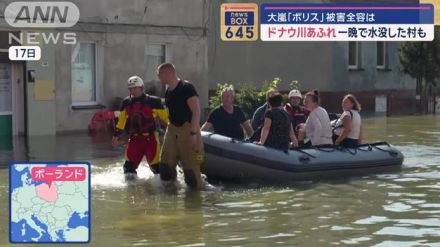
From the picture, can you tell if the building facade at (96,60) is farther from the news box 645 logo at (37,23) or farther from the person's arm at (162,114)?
the person's arm at (162,114)

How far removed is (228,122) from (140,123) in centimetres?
155

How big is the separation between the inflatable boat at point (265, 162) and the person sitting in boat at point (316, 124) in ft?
0.87

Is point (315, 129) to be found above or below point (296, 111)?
below

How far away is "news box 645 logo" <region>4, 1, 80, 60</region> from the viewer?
1877cm

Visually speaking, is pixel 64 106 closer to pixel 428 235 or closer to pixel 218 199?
pixel 218 199

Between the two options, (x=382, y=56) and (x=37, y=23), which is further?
(x=382, y=56)

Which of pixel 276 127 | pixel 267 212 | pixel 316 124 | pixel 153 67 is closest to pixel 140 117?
pixel 276 127

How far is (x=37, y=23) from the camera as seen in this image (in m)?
19.2

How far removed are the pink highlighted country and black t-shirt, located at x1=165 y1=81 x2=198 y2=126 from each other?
19.6 ft

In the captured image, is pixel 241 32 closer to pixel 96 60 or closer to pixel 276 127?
pixel 96 60

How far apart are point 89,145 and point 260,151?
22.5 ft

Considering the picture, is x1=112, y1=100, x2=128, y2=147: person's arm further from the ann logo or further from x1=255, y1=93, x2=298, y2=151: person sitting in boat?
the ann logo

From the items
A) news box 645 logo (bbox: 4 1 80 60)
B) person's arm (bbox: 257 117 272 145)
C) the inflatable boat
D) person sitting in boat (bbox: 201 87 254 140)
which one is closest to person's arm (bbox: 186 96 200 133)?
the inflatable boat

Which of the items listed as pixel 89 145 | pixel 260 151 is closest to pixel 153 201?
pixel 260 151
